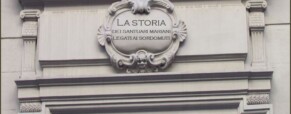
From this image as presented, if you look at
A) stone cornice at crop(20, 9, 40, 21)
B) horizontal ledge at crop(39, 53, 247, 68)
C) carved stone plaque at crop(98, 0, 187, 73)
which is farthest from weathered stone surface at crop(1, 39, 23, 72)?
carved stone plaque at crop(98, 0, 187, 73)

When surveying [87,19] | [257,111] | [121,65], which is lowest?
[257,111]

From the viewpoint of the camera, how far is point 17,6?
1423 cm

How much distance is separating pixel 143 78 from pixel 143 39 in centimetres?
64

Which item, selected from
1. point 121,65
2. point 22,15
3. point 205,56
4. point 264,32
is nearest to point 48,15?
point 22,15

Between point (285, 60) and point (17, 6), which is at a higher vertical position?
point (17, 6)

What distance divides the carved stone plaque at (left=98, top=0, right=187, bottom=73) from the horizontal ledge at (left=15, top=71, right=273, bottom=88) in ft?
0.59

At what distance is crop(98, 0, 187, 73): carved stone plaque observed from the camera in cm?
1341

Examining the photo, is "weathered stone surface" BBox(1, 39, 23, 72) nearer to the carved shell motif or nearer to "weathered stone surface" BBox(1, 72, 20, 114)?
"weathered stone surface" BBox(1, 72, 20, 114)

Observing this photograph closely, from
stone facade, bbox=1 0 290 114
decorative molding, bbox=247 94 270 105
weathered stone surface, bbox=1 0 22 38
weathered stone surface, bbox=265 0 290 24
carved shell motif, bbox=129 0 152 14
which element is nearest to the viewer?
decorative molding, bbox=247 94 270 105

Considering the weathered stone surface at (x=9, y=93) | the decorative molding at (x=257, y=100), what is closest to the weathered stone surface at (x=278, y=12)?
the decorative molding at (x=257, y=100)

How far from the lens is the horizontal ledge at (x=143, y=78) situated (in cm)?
1322

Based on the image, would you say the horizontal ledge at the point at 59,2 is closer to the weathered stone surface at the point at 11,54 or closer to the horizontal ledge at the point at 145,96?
the weathered stone surface at the point at 11,54

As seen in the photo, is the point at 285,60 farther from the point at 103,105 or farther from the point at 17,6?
the point at 17,6

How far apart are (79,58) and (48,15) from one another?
967 mm
